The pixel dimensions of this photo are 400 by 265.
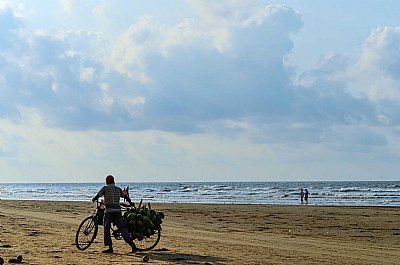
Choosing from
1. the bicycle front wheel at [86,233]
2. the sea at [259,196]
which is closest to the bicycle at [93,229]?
the bicycle front wheel at [86,233]

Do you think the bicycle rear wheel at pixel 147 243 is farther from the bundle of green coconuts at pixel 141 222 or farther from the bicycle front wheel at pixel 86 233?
the bicycle front wheel at pixel 86 233

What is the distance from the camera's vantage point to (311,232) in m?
23.0

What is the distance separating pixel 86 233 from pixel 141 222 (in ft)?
5.09

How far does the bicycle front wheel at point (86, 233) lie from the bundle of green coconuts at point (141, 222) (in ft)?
2.88

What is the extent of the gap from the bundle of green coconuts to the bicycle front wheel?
2.88 ft

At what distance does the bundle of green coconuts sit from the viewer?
14469 millimetres

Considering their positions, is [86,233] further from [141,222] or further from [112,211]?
[141,222]

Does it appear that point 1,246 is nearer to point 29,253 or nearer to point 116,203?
point 29,253

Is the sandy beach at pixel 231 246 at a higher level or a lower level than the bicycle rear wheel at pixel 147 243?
lower

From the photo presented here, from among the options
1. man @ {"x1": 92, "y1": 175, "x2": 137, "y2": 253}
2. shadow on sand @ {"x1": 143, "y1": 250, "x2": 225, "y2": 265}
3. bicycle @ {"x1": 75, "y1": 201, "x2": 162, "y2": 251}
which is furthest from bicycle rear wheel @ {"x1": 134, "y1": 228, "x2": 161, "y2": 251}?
man @ {"x1": 92, "y1": 175, "x2": 137, "y2": 253}

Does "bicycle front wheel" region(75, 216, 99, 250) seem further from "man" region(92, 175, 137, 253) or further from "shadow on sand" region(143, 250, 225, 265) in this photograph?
"shadow on sand" region(143, 250, 225, 265)

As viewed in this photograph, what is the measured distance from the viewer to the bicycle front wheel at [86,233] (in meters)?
14.9

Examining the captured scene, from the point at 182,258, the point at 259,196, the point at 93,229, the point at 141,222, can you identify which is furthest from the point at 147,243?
the point at 259,196

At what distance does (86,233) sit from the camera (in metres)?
15.0
